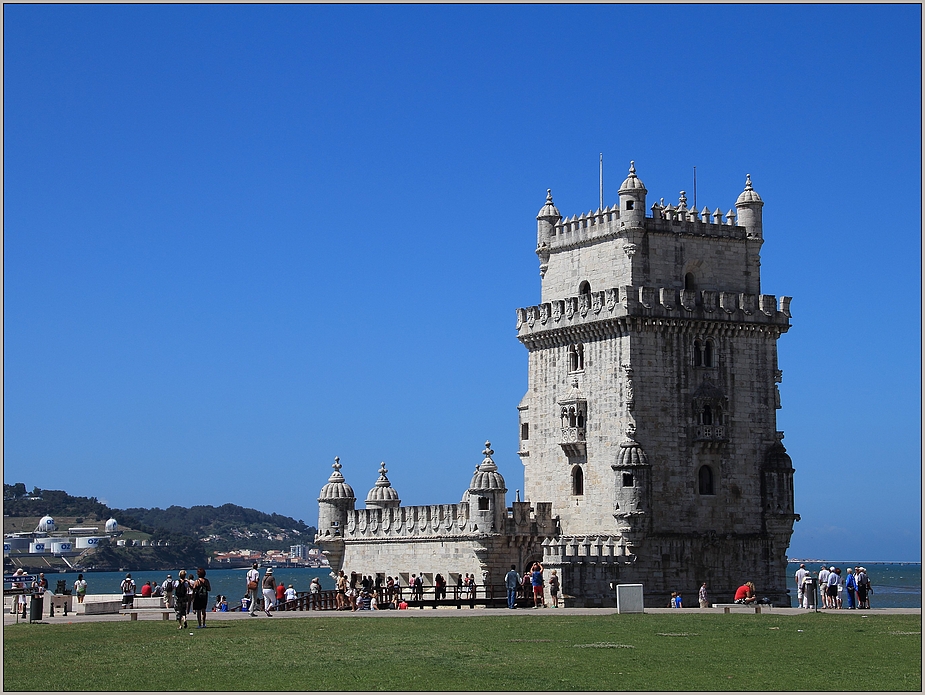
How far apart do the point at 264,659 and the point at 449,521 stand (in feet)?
126

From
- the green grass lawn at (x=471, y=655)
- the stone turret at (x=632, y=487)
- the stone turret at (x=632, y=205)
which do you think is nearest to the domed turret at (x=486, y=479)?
the stone turret at (x=632, y=487)

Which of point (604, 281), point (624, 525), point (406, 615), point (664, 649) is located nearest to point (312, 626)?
point (406, 615)

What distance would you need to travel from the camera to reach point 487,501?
7600cm

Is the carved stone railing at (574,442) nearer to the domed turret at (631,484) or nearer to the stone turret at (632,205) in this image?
the domed turret at (631,484)

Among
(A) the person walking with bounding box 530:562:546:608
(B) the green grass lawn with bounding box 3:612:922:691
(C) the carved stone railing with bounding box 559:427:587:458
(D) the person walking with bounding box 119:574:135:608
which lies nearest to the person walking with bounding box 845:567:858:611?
(B) the green grass lawn with bounding box 3:612:922:691

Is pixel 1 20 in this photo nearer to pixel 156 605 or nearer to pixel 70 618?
pixel 70 618

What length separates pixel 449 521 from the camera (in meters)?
78.2

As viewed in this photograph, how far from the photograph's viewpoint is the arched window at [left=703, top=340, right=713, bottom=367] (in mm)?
76188

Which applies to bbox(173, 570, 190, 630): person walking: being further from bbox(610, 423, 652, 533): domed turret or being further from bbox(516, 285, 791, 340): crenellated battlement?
bbox(516, 285, 791, 340): crenellated battlement

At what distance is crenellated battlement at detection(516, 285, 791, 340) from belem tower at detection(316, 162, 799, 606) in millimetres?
80

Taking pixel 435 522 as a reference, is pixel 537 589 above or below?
below

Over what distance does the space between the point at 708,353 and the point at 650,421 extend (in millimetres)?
4410

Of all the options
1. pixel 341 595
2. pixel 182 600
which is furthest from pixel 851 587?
pixel 182 600

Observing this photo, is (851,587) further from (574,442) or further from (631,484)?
(574,442)
